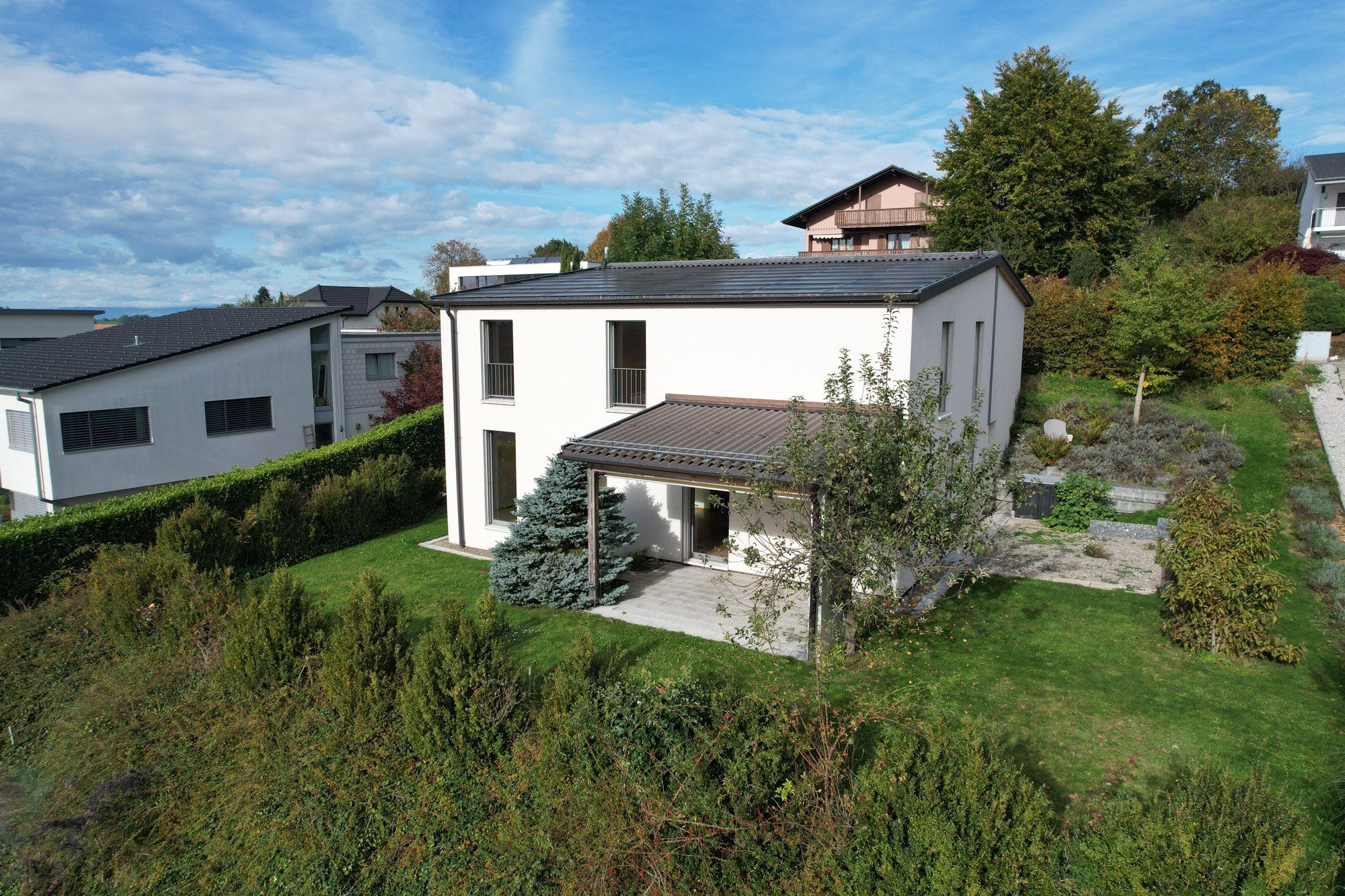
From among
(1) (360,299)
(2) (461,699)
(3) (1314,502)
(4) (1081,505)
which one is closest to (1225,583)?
(4) (1081,505)

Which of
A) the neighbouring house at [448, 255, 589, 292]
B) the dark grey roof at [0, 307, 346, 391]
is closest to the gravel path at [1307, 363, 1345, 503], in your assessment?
the dark grey roof at [0, 307, 346, 391]

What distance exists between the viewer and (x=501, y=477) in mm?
17141

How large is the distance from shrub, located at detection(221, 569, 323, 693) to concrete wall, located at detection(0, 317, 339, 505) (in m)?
12.1

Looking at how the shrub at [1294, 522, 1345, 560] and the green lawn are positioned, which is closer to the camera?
the green lawn

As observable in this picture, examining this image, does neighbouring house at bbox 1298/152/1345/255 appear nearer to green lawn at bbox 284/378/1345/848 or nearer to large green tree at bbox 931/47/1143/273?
large green tree at bbox 931/47/1143/273

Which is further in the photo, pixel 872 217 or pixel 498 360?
pixel 872 217

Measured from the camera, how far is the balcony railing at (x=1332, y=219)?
35.7 meters

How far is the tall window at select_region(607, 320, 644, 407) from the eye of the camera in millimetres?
15039

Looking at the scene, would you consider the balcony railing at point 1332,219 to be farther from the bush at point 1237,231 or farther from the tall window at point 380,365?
the tall window at point 380,365

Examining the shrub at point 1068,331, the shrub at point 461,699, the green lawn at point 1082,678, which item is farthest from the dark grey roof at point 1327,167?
the shrub at point 461,699

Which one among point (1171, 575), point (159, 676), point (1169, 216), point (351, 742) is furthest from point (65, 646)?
point (1169, 216)

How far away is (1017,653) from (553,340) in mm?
10114

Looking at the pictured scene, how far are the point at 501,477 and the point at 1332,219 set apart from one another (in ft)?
136

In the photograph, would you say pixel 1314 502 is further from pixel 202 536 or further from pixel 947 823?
pixel 202 536
